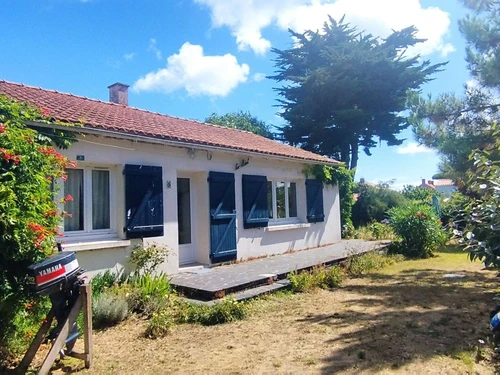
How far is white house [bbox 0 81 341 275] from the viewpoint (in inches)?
282

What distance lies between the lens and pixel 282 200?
486 inches

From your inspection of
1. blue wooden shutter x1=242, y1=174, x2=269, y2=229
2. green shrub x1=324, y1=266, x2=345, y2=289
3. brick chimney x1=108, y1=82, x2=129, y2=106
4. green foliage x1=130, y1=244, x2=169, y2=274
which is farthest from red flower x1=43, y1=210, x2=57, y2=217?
brick chimney x1=108, y1=82, x2=129, y2=106

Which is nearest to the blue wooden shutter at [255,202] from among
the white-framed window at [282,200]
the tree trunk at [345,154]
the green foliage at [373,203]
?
the white-framed window at [282,200]

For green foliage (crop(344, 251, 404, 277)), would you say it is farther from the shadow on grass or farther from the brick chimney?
the brick chimney

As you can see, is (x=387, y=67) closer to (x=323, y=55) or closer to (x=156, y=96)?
(x=323, y=55)

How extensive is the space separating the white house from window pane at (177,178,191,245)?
3cm

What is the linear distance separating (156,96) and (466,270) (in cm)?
1673

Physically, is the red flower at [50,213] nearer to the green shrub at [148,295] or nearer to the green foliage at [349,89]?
the green shrub at [148,295]

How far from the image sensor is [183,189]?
9422 mm

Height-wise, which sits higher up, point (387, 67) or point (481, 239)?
point (387, 67)

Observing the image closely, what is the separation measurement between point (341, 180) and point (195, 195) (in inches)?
300

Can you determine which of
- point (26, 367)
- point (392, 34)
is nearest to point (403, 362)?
point (26, 367)

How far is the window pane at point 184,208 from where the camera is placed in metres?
9.36

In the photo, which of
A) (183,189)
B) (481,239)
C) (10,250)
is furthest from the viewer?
(183,189)
